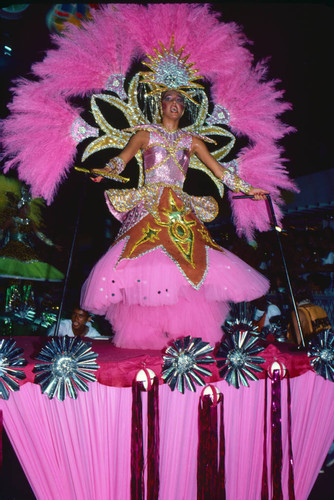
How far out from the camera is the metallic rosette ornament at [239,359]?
6.12 ft

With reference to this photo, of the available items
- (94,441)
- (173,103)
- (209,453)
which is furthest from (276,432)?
(173,103)

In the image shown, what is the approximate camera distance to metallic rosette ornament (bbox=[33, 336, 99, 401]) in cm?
169

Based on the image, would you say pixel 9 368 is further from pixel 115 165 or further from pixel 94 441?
pixel 115 165

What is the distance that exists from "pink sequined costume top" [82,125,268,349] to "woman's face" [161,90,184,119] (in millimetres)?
200

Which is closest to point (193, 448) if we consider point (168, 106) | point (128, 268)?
point (128, 268)

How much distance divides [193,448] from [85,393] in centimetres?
60

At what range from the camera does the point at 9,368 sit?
1694mm

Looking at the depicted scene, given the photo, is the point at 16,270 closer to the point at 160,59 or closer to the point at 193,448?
the point at 160,59

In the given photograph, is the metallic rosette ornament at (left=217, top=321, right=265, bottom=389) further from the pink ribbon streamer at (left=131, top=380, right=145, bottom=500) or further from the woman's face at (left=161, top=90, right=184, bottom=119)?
the woman's face at (left=161, top=90, right=184, bottom=119)

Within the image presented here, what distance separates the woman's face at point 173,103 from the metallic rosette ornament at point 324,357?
173 centimetres

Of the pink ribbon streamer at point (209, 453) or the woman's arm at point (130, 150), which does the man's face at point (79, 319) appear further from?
the pink ribbon streamer at point (209, 453)

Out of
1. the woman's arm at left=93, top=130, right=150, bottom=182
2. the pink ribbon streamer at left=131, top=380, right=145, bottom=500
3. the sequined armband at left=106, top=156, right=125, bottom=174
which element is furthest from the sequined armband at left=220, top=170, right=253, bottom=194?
the pink ribbon streamer at left=131, top=380, right=145, bottom=500

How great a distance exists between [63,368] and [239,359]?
0.79 metres

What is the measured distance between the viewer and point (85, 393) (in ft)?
5.96
